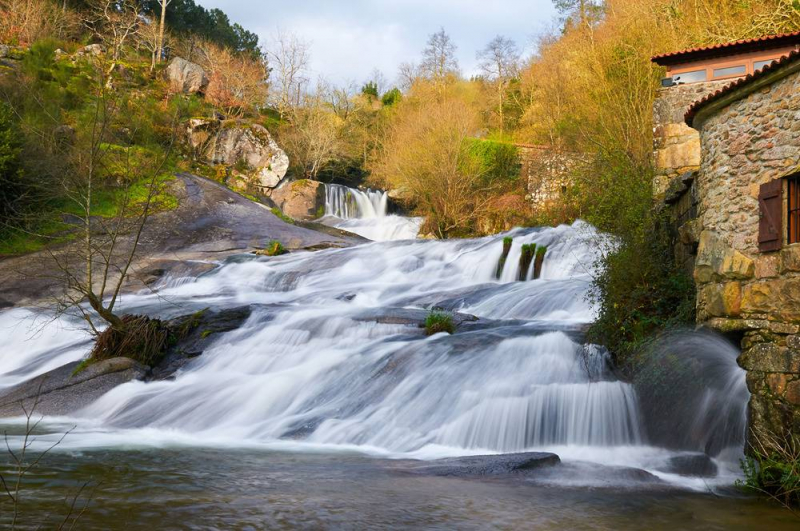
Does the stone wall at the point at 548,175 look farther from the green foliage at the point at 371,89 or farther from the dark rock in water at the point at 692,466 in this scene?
the green foliage at the point at 371,89

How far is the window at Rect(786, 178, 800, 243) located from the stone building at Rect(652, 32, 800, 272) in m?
6.85

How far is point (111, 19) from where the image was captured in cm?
3884

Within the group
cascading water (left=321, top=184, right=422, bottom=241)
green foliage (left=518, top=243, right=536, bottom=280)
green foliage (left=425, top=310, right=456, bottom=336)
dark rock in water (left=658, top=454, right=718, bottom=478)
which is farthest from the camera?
cascading water (left=321, top=184, right=422, bottom=241)

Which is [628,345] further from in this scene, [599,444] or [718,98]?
[718,98]

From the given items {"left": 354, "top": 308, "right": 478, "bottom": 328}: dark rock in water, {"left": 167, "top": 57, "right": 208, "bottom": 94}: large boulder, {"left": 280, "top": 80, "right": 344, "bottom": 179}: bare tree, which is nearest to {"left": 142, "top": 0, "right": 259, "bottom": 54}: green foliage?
{"left": 167, "top": 57, "right": 208, "bottom": 94}: large boulder

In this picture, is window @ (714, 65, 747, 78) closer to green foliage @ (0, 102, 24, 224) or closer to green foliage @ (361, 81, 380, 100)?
green foliage @ (0, 102, 24, 224)

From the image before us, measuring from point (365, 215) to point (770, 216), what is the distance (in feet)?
87.9

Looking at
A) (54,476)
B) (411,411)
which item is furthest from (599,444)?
(54,476)

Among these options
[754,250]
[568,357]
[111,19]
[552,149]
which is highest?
[111,19]

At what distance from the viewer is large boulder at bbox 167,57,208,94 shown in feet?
125

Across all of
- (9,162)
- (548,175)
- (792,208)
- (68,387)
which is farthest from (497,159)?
(792,208)

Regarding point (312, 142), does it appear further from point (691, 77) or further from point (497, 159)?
point (691, 77)

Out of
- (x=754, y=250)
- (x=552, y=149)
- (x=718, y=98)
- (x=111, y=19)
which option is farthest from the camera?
(x=111, y=19)

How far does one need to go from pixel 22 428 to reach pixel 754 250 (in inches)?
382
